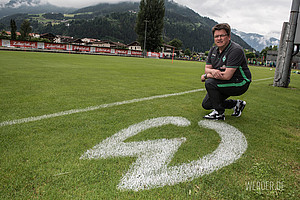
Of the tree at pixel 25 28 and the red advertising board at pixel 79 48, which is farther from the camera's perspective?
the tree at pixel 25 28

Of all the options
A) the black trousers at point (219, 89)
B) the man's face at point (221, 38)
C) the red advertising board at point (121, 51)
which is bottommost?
the black trousers at point (219, 89)

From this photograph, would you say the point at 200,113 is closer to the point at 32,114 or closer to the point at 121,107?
the point at 121,107

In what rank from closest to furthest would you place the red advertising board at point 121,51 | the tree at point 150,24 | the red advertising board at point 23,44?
the red advertising board at point 23,44, the red advertising board at point 121,51, the tree at point 150,24

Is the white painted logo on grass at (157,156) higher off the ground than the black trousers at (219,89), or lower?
lower

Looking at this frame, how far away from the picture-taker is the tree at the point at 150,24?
2185 inches

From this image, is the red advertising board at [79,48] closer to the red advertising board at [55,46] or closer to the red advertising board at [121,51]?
the red advertising board at [55,46]

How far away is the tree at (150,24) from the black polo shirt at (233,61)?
53.5 metres

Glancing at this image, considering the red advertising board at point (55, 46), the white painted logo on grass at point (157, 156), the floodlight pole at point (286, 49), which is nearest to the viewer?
the white painted logo on grass at point (157, 156)

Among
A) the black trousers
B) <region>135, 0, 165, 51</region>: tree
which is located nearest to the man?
the black trousers

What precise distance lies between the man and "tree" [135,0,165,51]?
5359 centimetres

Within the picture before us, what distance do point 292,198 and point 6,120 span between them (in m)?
3.19

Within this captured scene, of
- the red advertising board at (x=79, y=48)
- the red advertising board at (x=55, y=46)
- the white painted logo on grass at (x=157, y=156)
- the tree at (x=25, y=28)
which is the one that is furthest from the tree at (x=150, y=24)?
the tree at (x=25, y=28)

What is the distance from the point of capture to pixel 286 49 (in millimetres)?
7633

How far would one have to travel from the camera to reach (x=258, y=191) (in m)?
1.47
